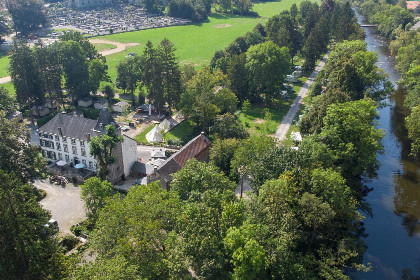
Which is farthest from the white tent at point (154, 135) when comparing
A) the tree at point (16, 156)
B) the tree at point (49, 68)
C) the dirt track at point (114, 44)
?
the dirt track at point (114, 44)

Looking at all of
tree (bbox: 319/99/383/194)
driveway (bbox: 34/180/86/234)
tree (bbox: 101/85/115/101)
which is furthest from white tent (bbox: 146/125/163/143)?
tree (bbox: 319/99/383/194)

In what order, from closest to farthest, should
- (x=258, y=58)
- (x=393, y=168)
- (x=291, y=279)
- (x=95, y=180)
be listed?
(x=291, y=279)
(x=95, y=180)
(x=393, y=168)
(x=258, y=58)

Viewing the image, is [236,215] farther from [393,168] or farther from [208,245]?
[393,168]

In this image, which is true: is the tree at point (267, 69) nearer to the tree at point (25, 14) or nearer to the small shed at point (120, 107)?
the small shed at point (120, 107)

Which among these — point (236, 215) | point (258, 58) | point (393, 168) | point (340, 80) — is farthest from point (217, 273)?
point (258, 58)

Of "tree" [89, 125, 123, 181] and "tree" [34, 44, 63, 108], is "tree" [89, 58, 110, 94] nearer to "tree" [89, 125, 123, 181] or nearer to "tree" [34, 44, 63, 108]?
"tree" [34, 44, 63, 108]

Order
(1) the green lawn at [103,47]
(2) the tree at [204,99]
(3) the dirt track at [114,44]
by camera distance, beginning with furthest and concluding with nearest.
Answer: (1) the green lawn at [103,47] < (3) the dirt track at [114,44] < (2) the tree at [204,99]

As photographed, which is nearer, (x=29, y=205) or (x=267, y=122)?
(x=29, y=205)
